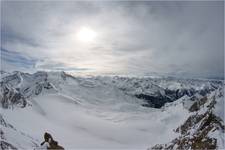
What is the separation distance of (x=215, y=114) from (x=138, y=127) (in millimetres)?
123816

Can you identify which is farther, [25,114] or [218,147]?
[25,114]

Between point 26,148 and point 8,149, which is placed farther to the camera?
point 26,148

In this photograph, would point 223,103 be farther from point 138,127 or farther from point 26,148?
point 138,127

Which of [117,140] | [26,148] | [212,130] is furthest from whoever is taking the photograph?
[117,140]

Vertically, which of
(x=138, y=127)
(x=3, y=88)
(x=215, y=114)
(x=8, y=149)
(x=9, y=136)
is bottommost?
(x=8, y=149)

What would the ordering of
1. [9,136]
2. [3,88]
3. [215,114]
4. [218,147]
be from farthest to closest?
[3,88] → [215,114] → [218,147] → [9,136]

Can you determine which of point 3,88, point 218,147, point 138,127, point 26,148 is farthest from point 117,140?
point 26,148

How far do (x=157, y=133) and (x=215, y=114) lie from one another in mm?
98528

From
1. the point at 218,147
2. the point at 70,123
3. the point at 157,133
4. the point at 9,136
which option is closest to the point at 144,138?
the point at 157,133

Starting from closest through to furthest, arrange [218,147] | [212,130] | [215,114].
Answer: [218,147] < [212,130] < [215,114]

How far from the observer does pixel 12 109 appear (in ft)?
553

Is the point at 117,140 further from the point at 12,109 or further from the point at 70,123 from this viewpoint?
the point at 12,109

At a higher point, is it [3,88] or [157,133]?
[3,88]

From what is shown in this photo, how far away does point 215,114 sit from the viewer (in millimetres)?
74312
